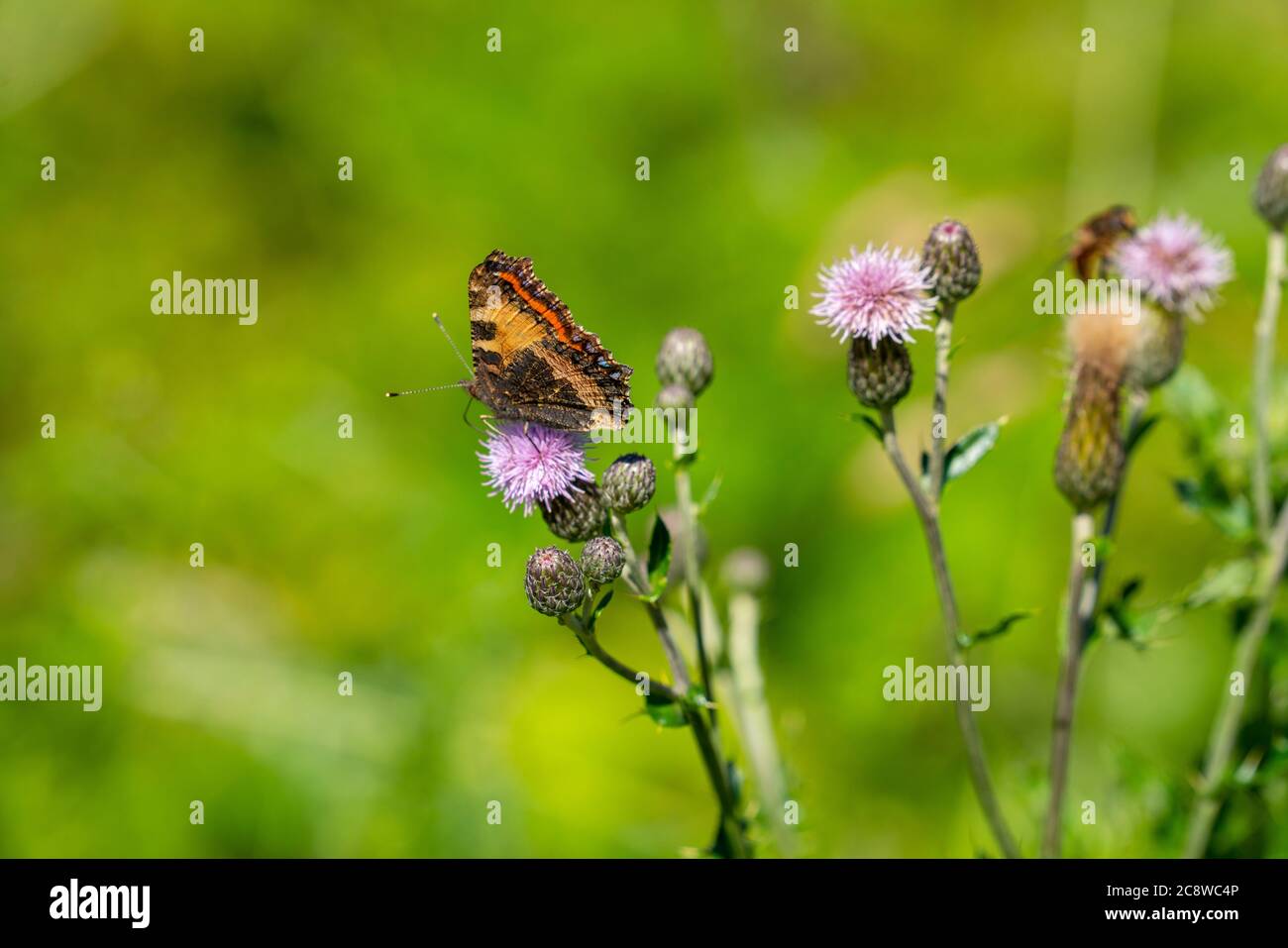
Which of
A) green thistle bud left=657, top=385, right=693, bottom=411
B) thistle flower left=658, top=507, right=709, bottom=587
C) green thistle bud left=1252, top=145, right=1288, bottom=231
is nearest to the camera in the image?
green thistle bud left=657, top=385, right=693, bottom=411

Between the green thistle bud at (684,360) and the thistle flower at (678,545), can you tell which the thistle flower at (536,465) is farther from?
the thistle flower at (678,545)

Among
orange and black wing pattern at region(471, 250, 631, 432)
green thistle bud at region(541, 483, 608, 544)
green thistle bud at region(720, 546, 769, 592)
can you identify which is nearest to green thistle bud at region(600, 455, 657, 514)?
green thistle bud at region(541, 483, 608, 544)

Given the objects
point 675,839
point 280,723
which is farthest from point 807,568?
point 280,723

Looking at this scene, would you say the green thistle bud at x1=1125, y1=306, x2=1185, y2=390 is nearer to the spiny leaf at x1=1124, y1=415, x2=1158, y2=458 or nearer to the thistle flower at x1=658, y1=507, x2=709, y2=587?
the spiny leaf at x1=1124, y1=415, x2=1158, y2=458

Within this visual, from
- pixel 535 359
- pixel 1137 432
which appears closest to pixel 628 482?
pixel 535 359

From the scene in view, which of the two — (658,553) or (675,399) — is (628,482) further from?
(675,399)

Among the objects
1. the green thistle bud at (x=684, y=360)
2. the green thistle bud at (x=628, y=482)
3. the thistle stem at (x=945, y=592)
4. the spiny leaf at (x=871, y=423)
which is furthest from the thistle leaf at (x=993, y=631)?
the green thistle bud at (x=684, y=360)
